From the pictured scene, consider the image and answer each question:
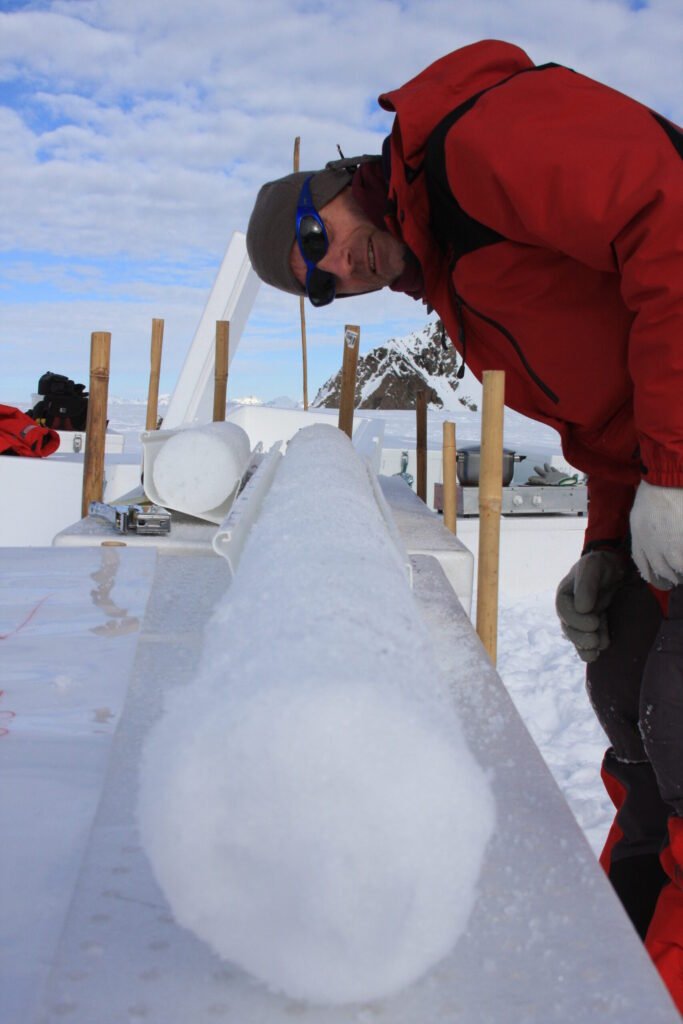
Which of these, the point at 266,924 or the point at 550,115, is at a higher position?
the point at 550,115

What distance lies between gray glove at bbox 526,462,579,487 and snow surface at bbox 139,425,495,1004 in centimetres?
528

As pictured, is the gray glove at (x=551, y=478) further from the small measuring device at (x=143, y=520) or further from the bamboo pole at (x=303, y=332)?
the small measuring device at (x=143, y=520)

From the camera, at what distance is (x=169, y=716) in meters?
0.53

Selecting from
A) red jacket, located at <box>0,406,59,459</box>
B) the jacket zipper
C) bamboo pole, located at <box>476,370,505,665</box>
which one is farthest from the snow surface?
red jacket, located at <box>0,406,59,459</box>

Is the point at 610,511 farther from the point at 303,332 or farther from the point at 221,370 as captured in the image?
the point at 303,332

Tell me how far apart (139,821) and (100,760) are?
0.37 meters

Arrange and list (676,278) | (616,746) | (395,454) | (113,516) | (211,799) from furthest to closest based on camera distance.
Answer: (395,454) → (113,516) → (616,746) → (676,278) → (211,799)

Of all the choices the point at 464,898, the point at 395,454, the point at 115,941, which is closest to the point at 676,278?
the point at 464,898

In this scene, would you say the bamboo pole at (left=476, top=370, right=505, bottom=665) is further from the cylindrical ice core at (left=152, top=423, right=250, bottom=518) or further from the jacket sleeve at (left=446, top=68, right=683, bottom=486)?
the jacket sleeve at (left=446, top=68, right=683, bottom=486)

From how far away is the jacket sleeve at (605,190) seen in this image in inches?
40.5

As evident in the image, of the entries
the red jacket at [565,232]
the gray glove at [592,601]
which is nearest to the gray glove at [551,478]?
the gray glove at [592,601]

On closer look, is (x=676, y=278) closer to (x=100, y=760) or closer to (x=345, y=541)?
(x=345, y=541)

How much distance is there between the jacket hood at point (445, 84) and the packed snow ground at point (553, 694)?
1.55 m

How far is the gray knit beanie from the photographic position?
1464 millimetres
